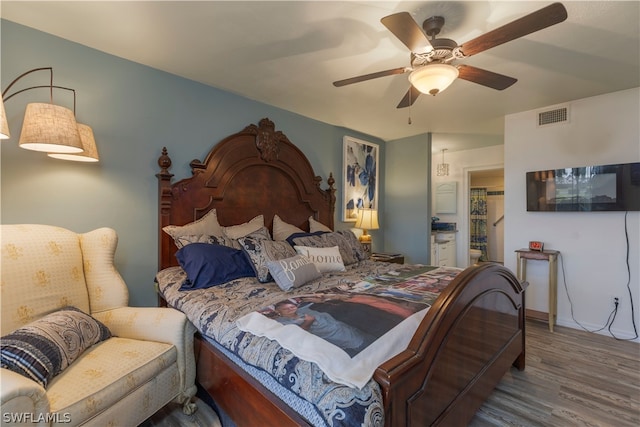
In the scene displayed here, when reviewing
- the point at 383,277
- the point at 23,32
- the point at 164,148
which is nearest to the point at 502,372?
the point at 383,277

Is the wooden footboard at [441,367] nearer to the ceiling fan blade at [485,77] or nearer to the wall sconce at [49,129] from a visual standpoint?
the ceiling fan blade at [485,77]

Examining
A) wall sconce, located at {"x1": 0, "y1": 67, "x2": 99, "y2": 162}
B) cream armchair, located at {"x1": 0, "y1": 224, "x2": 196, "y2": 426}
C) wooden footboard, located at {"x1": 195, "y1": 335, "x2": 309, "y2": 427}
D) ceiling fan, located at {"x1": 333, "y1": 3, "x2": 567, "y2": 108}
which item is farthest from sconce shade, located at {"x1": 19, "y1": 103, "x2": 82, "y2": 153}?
ceiling fan, located at {"x1": 333, "y1": 3, "x2": 567, "y2": 108}

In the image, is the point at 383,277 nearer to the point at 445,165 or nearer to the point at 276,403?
the point at 276,403

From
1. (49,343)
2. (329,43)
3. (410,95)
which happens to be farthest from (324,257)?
(49,343)

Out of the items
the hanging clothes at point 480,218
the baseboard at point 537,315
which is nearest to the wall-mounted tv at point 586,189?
the baseboard at point 537,315

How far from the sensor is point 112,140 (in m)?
2.27

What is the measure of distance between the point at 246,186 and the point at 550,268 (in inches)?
135

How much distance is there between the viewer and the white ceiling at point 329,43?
174 cm

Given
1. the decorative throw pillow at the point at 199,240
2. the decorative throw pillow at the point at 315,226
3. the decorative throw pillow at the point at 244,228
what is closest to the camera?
the decorative throw pillow at the point at 199,240

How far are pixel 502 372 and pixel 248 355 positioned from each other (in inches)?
70.5

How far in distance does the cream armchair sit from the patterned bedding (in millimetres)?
211

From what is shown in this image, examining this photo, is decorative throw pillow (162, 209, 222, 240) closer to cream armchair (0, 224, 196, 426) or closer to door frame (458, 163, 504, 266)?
cream armchair (0, 224, 196, 426)

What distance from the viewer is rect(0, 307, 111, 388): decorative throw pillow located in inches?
48.3

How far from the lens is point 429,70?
1.71 metres
